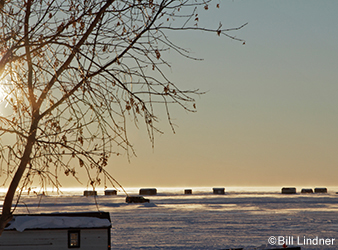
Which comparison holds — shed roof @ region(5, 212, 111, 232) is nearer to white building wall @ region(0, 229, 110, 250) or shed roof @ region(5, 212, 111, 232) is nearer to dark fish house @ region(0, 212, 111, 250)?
dark fish house @ region(0, 212, 111, 250)

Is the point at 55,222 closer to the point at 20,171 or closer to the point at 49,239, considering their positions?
the point at 49,239

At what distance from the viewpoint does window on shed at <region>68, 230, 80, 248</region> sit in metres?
18.1

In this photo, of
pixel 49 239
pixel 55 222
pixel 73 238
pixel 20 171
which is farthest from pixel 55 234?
pixel 20 171

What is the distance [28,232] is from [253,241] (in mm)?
16876

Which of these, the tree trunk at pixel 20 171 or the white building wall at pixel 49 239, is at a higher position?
the tree trunk at pixel 20 171

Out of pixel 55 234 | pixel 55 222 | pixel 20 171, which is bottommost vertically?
pixel 55 234

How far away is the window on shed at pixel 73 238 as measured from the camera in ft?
59.3

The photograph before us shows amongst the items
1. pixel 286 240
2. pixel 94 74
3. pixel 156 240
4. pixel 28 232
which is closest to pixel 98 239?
pixel 28 232

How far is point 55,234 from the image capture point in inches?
714

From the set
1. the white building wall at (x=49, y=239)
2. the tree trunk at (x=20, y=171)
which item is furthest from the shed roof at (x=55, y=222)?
the tree trunk at (x=20, y=171)

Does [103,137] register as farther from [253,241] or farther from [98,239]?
[253,241]

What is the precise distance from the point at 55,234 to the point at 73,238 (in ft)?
2.88

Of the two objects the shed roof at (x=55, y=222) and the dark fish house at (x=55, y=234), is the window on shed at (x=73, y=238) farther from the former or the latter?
the shed roof at (x=55, y=222)

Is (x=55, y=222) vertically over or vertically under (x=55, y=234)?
over
